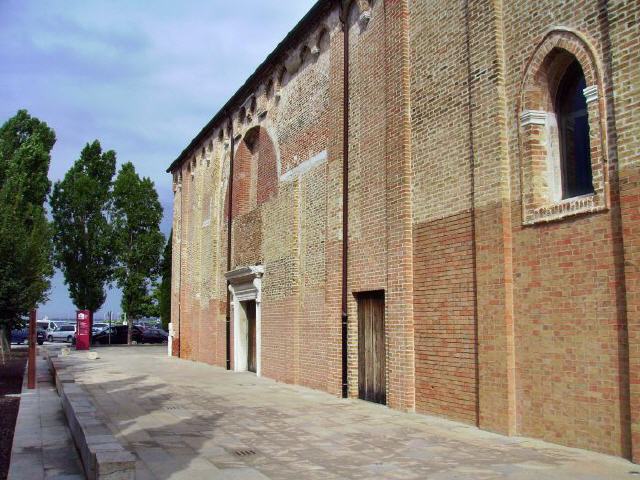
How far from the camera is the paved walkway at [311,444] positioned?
21.8ft

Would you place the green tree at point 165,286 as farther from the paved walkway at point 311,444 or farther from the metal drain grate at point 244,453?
the metal drain grate at point 244,453

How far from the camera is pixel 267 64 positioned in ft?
59.4

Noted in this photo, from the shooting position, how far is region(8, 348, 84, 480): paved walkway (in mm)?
7393

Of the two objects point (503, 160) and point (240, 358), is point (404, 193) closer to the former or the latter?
point (503, 160)

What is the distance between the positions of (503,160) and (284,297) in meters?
8.53

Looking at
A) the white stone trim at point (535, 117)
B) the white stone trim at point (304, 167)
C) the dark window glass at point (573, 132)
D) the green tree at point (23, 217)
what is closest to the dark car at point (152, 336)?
the green tree at point (23, 217)

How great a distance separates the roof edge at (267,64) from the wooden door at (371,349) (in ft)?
21.8

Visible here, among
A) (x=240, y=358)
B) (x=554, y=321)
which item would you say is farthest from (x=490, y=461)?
(x=240, y=358)

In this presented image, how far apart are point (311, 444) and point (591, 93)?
5.49 metres

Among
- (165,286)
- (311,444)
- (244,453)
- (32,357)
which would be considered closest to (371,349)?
(311,444)

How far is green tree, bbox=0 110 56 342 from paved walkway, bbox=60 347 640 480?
747 cm

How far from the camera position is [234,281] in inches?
792

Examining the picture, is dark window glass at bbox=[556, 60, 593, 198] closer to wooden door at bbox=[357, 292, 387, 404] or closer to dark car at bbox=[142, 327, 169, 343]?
wooden door at bbox=[357, 292, 387, 404]

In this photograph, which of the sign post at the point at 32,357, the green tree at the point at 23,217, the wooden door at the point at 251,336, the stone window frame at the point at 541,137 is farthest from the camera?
the wooden door at the point at 251,336
